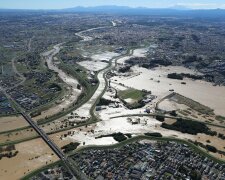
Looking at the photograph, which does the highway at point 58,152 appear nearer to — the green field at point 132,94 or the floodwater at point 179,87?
the green field at point 132,94

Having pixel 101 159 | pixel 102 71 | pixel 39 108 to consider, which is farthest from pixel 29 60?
pixel 101 159

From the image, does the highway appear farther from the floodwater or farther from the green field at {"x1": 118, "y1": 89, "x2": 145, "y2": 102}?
the floodwater

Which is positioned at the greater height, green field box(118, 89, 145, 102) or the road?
the road

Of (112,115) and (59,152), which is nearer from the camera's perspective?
(59,152)

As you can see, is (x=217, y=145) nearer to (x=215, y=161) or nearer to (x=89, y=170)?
(x=215, y=161)

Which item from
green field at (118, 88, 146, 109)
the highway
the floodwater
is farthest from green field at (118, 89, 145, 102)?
the highway

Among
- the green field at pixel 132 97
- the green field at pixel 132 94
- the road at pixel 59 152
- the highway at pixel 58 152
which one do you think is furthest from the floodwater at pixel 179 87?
the road at pixel 59 152

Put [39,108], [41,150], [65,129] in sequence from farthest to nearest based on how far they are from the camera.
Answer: [39,108], [65,129], [41,150]

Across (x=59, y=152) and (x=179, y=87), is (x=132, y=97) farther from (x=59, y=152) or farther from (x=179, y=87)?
(x=59, y=152)

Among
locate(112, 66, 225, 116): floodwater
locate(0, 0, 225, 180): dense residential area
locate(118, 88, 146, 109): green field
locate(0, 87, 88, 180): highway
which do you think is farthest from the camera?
locate(112, 66, 225, 116): floodwater

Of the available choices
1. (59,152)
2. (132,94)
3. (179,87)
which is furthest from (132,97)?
(59,152)

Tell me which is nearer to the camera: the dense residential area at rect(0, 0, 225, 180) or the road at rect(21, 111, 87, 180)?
the road at rect(21, 111, 87, 180)
